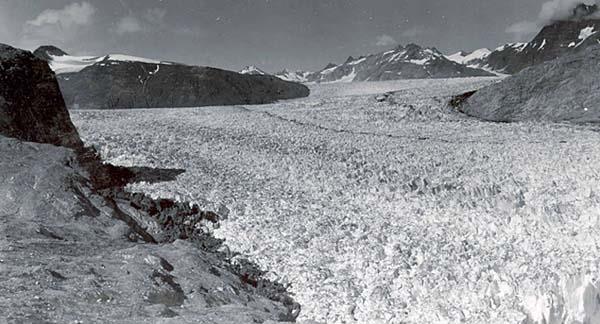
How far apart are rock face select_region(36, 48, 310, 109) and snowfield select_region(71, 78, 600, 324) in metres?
37.1

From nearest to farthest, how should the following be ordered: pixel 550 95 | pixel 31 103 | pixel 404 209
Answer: pixel 31 103 < pixel 404 209 < pixel 550 95

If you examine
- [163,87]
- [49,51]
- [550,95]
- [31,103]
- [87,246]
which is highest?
[49,51]

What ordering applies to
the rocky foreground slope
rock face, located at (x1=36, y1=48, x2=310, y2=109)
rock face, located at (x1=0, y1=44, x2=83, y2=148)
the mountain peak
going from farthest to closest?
the mountain peak < rock face, located at (x1=36, y1=48, x2=310, y2=109) < rock face, located at (x1=0, y1=44, x2=83, y2=148) < the rocky foreground slope

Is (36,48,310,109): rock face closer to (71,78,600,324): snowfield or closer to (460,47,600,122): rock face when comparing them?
Answer: (460,47,600,122): rock face

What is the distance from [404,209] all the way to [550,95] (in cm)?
1764

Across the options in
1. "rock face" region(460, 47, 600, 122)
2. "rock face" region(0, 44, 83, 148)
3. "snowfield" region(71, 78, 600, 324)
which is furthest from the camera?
"rock face" region(460, 47, 600, 122)

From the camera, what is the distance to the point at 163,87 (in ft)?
215

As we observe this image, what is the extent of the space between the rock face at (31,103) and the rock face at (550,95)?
22.4 m

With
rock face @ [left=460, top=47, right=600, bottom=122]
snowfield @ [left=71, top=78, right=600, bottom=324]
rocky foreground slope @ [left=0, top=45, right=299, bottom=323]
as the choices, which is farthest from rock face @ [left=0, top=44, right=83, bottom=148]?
rock face @ [left=460, top=47, right=600, bottom=122]

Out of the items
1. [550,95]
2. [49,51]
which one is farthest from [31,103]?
[49,51]

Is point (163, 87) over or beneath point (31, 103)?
over

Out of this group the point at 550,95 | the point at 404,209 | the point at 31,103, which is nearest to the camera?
the point at 31,103

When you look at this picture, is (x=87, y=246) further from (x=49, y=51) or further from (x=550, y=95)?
(x=49, y=51)

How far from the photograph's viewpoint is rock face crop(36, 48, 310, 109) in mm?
59375
